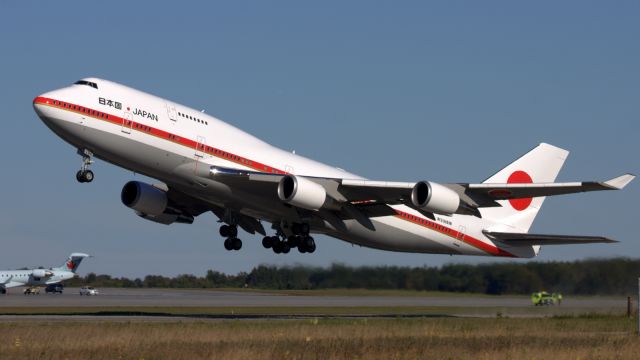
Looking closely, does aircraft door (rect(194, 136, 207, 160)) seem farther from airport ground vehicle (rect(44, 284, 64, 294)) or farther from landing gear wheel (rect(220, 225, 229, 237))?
airport ground vehicle (rect(44, 284, 64, 294))

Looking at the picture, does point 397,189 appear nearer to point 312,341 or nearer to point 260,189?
point 260,189

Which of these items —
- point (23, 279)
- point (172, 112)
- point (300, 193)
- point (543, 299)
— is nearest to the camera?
point (172, 112)

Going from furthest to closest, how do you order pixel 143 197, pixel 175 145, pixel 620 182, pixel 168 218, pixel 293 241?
pixel 168 218 < pixel 293 241 < pixel 143 197 < pixel 175 145 < pixel 620 182

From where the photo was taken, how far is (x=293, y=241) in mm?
42375

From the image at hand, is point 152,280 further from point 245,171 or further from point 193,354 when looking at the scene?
point 193,354

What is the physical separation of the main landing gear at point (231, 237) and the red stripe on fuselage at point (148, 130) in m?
6.09

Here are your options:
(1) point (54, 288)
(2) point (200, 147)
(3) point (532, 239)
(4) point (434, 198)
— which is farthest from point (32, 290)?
(4) point (434, 198)

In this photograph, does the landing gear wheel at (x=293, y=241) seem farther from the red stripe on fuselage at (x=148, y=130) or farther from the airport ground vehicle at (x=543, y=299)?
the airport ground vehicle at (x=543, y=299)

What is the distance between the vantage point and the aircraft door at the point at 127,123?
34.6 m

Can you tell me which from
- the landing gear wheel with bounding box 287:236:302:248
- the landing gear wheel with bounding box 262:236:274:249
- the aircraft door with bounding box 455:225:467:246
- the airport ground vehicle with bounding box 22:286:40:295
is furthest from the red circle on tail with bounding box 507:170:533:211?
the airport ground vehicle with bounding box 22:286:40:295

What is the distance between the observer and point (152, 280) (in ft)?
343

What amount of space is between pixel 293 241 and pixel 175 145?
8880mm

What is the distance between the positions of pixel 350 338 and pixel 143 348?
6.31 meters

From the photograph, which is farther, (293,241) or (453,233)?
(453,233)
